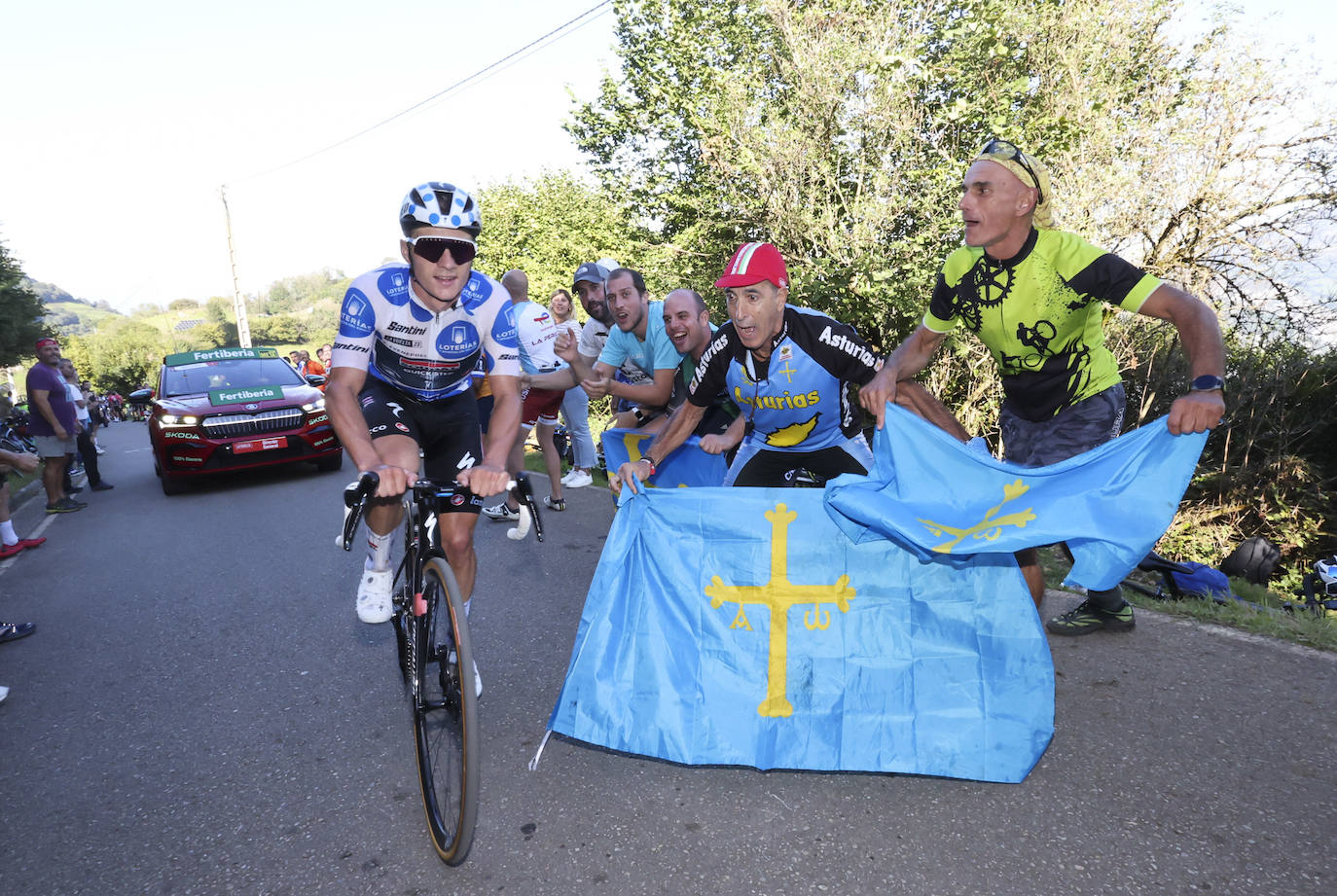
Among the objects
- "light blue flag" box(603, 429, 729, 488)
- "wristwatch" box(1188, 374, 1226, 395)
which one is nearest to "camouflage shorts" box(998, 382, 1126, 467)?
"wristwatch" box(1188, 374, 1226, 395)

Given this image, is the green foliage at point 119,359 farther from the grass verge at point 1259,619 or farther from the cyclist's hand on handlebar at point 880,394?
the grass verge at point 1259,619

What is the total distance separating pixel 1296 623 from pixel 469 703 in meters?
4.32

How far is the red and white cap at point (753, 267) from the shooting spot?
375 cm

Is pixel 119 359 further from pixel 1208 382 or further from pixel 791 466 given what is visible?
pixel 1208 382

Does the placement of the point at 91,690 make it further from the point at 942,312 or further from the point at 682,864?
the point at 942,312

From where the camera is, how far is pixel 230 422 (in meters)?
10.6

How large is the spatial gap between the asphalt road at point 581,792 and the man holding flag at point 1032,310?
100 centimetres

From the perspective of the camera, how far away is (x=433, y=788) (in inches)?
115

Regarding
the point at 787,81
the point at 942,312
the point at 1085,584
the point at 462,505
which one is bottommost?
the point at 1085,584

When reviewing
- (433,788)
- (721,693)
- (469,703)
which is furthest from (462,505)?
(721,693)

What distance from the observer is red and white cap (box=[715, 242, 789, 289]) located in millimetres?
3752

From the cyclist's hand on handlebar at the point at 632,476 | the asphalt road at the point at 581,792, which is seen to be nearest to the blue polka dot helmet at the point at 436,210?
the cyclist's hand on handlebar at the point at 632,476

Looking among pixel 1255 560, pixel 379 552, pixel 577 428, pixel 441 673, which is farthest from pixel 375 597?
pixel 1255 560

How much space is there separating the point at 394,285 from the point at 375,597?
1329mm
